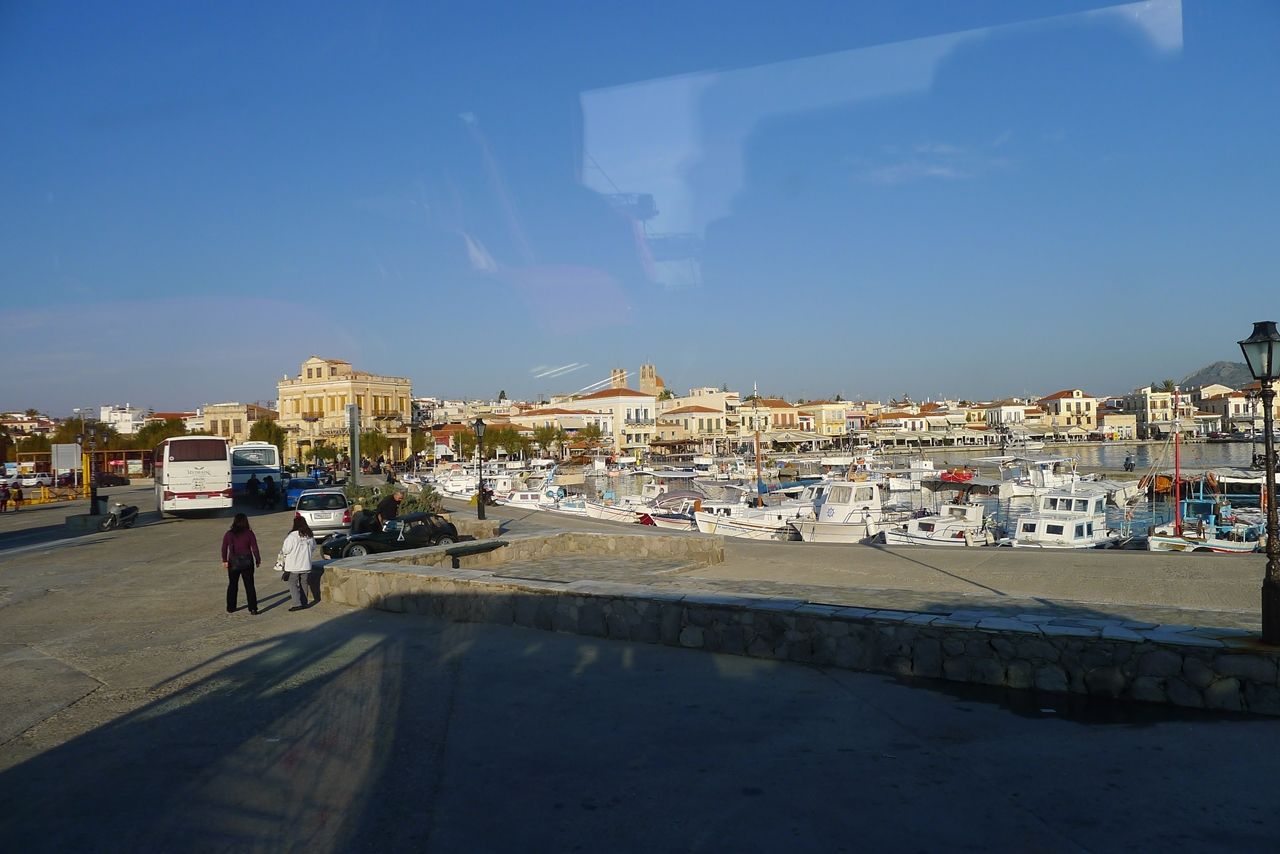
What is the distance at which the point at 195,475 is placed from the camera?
28281 millimetres

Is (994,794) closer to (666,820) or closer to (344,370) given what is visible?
(666,820)

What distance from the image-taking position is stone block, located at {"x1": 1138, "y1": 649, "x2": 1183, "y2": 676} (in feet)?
22.4

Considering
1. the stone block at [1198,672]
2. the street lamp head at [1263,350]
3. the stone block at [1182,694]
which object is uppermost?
the street lamp head at [1263,350]

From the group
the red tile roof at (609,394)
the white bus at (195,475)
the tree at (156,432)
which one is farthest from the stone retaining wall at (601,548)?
the red tile roof at (609,394)

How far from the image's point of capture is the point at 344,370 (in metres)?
107

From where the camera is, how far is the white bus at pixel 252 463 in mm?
44062

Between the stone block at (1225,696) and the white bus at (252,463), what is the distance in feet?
141

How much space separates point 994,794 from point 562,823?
8.33 ft

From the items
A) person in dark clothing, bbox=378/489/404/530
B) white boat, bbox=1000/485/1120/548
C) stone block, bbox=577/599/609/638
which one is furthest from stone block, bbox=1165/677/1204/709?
white boat, bbox=1000/485/1120/548

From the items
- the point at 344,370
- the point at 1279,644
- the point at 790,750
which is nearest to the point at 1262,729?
the point at 1279,644

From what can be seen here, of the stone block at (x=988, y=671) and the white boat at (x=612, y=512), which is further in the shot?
the white boat at (x=612, y=512)

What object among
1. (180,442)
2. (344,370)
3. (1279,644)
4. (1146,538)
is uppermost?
(344,370)

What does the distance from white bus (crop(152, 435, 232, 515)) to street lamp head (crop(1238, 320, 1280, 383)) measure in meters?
27.3

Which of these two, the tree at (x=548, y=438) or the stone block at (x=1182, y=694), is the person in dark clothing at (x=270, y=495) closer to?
the stone block at (x=1182, y=694)
